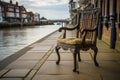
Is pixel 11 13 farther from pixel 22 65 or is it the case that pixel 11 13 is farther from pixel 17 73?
pixel 17 73

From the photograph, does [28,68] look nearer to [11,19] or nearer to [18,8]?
[11,19]

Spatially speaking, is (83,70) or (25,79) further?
(83,70)

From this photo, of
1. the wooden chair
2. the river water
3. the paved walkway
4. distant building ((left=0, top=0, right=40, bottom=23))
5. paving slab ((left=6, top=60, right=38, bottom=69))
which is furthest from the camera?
distant building ((left=0, top=0, right=40, bottom=23))

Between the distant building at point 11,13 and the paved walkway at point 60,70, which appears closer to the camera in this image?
the paved walkway at point 60,70

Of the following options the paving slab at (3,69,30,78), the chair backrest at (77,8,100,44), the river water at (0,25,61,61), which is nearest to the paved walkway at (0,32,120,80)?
the paving slab at (3,69,30,78)

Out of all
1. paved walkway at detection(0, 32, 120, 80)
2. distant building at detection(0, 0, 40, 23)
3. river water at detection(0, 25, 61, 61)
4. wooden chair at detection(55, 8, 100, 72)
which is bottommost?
river water at detection(0, 25, 61, 61)

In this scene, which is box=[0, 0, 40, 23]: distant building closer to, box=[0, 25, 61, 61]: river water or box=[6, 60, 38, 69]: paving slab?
box=[0, 25, 61, 61]: river water

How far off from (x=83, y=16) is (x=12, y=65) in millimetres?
2133

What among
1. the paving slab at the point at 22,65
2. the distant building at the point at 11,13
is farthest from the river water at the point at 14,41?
the distant building at the point at 11,13

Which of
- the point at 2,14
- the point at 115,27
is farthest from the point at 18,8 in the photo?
the point at 115,27

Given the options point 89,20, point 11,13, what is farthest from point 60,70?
point 11,13

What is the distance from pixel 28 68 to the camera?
6.40 metres

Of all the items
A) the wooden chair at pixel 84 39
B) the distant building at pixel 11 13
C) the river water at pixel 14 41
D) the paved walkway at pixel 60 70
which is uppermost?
the distant building at pixel 11 13

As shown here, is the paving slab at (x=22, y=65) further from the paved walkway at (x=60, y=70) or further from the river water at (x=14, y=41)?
the river water at (x=14, y=41)
